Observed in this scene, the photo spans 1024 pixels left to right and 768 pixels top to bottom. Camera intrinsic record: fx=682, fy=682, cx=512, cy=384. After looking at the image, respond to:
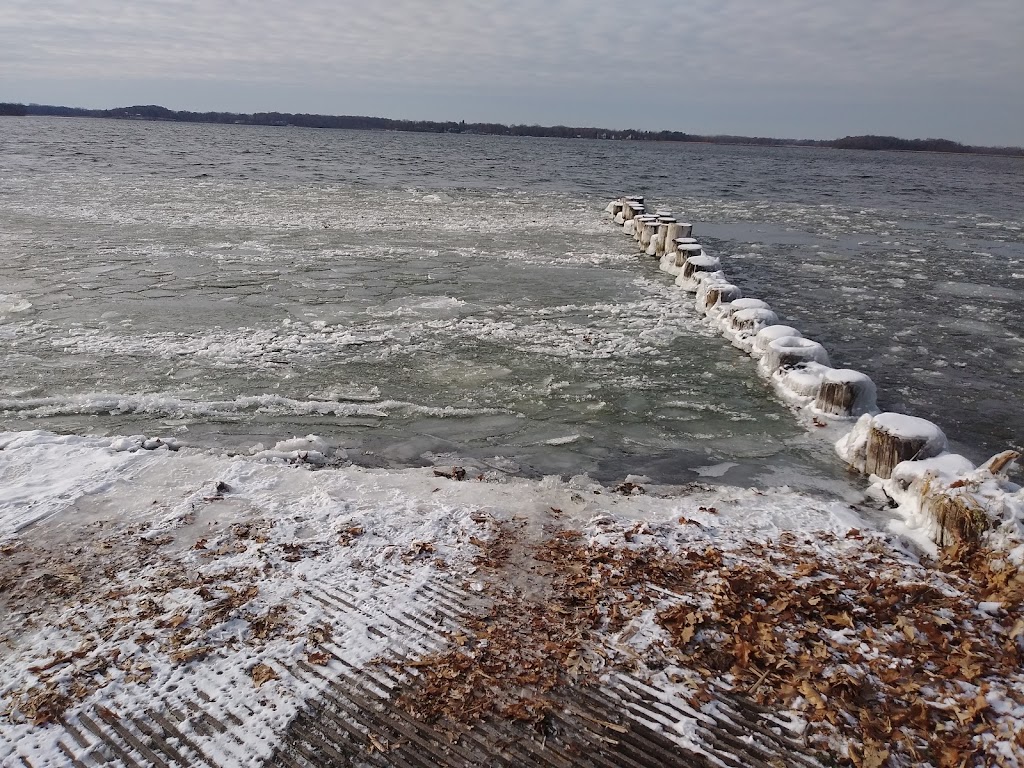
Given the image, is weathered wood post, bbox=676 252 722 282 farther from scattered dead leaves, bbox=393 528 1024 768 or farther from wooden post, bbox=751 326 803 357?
scattered dead leaves, bbox=393 528 1024 768

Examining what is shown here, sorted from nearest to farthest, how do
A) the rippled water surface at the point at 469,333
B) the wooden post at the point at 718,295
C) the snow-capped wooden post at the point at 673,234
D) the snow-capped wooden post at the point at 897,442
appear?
the snow-capped wooden post at the point at 897,442
the rippled water surface at the point at 469,333
the wooden post at the point at 718,295
the snow-capped wooden post at the point at 673,234

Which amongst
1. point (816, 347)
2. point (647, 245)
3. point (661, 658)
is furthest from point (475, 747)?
point (647, 245)

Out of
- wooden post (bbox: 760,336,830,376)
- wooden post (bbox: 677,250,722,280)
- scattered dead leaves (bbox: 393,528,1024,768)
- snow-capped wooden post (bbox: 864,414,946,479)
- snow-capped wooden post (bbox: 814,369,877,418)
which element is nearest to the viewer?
scattered dead leaves (bbox: 393,528,1024,768)

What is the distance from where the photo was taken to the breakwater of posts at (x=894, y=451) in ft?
12.6

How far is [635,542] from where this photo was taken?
387 centimetres

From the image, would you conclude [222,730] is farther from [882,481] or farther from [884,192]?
[884,192]

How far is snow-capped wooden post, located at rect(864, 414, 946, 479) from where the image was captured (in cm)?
466

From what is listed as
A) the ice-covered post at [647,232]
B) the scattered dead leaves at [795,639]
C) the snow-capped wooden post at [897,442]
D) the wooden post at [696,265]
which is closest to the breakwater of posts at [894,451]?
the snow-capped wooden post at [897,442]

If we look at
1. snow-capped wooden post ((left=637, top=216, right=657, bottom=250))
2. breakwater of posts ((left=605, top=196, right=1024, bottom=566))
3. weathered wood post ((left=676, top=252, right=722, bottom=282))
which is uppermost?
snow-capped wooden post ((left=637, top=216, right=657, bottom=250))

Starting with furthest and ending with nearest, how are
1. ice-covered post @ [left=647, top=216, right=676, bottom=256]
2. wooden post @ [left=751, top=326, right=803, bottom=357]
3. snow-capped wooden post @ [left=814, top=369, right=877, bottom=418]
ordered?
ice-covered post @ [left=647, top=216, right=676, bottom=256], wooden post @ [left=751, top=326, right=803, bottom=357], snow-capped wooden post @ [left=814, top=369, right=877, bottom=418]

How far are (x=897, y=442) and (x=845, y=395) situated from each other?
120cm

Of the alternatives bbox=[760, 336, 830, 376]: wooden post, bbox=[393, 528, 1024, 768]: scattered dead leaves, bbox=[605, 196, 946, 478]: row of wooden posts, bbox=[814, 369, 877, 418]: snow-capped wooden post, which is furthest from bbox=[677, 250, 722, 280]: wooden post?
bbox=[393, 528, 1024, 768]: scattered dead leaves

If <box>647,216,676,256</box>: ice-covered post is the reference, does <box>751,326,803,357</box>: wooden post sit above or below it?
below

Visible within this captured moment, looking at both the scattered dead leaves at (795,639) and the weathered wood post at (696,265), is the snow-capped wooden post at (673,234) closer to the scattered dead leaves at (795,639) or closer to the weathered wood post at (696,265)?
the weathered wood post at (696,265)
